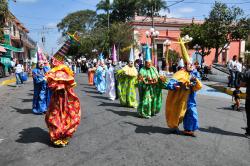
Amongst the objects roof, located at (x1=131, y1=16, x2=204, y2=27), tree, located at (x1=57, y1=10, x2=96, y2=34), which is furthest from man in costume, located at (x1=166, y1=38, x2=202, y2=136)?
tree, located at (x1=57, y1=10, x2=96, y2=34)

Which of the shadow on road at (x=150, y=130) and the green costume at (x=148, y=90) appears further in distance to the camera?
the green costume at (x=148, y=90)

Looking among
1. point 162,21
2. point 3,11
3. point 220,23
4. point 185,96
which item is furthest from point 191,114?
point 162,21

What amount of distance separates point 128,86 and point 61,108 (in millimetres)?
5004

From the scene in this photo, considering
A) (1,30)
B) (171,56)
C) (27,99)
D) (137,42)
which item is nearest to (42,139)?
(27,99)

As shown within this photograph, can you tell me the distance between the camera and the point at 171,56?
124 feet

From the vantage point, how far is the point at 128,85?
37.0 feet

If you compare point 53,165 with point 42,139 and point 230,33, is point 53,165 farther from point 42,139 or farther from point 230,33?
point 230,33

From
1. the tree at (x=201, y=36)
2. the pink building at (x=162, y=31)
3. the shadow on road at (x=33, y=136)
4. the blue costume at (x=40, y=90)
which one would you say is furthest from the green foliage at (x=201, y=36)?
the shadow on road at (x=33, y=136)

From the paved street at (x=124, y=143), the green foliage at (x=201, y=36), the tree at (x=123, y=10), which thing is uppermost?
the tree at (x=123, y=10)

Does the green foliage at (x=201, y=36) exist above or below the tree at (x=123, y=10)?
below

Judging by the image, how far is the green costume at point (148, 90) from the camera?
359 inches

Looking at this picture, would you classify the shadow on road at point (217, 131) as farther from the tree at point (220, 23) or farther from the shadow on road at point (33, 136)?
the tree at point (220, 23)

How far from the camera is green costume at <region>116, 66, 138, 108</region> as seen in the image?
442 inches

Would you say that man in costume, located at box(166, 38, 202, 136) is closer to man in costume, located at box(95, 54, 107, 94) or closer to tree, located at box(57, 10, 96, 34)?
man in costume, located at box(95, 54, 107, 94)
